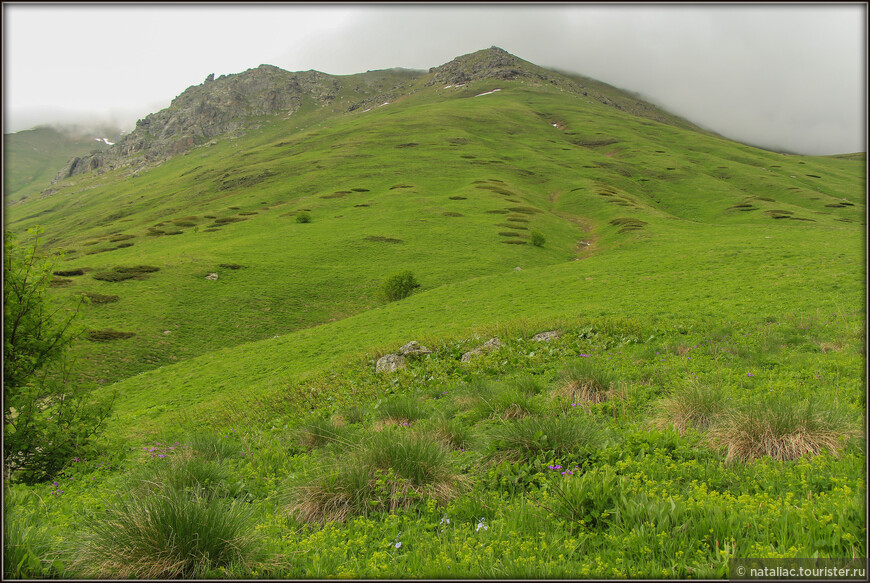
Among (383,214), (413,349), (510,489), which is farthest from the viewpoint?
(383,214)

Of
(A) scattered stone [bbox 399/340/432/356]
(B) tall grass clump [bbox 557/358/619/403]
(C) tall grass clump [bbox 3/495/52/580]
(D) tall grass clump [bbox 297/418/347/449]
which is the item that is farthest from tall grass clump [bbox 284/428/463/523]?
(A) scattered stone [bbox 399/340/432/356]

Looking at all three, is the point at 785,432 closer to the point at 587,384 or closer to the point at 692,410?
the point at 692,410

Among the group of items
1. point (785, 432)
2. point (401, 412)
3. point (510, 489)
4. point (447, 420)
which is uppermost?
point (785, 432)

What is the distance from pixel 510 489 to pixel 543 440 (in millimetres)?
979

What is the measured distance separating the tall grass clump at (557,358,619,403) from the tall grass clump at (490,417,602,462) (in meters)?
2.47

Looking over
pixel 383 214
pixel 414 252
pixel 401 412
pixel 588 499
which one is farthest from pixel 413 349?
pixel 383 214

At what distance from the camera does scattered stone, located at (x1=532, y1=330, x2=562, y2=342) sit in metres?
15.2

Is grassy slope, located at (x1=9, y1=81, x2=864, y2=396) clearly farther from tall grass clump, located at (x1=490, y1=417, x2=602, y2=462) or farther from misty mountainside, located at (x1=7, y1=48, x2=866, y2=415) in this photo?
tall grass clump, located at (x1=490, y1=417, x2=602, y2=462)

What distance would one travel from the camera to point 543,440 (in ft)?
21.5

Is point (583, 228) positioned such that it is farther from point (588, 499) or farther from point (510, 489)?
point (588, 499)

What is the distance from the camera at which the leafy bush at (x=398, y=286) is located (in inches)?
1491

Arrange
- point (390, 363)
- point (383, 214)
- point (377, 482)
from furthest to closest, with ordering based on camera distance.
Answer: point (383, 214) → point (390, 363) → point (377, 482)

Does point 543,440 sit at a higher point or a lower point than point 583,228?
higher

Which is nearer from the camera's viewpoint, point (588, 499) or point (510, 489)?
point (588, 499)
